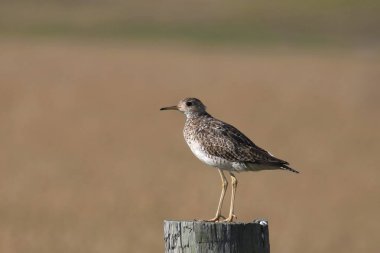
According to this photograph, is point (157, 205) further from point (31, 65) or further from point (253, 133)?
point (31, 65)

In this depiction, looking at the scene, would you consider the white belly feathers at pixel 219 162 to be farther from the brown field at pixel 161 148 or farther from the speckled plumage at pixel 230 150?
the brown field at pixel 161 148

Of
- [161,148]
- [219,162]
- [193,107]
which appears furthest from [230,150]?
[161,148]

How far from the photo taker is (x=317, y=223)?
16000 mm

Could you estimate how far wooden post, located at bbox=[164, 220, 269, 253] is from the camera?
5.44 m

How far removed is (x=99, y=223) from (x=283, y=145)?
9.18m

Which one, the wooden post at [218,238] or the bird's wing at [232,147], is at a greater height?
the bird's wing at [232,147]

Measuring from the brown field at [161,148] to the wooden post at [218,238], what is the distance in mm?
8466

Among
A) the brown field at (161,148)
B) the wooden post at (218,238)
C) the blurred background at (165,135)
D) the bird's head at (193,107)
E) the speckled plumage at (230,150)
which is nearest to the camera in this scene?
the wooden post at (218,238)

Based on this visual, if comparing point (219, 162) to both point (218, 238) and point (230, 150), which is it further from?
point (218, 238)

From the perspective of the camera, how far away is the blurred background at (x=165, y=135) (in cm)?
1580

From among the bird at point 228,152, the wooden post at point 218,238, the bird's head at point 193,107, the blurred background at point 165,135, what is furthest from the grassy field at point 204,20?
the wooden post at point 218,238

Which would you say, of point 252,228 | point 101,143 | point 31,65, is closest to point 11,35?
point 31,65

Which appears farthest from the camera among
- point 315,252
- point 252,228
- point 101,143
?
point 101,143

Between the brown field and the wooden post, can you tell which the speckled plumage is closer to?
the wooden post
